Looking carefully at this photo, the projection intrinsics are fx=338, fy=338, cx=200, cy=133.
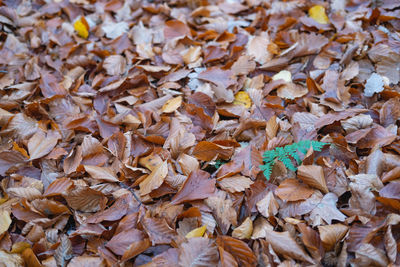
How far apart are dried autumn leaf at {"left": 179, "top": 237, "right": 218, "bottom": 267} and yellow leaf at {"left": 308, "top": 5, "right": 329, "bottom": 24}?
6.07 ft

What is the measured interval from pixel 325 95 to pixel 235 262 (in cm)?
112

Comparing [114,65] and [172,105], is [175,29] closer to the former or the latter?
[114,65]

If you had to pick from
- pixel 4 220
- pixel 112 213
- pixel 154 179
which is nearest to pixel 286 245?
pixel 154 179

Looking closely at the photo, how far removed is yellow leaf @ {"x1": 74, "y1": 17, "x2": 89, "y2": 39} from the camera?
2.60 metres

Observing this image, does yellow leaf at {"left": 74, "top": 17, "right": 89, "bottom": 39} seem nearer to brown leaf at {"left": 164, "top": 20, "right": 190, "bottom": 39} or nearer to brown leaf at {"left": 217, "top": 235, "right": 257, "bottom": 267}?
brown leaf at {"left": 164, "top": 20, "right": 190, "bottom": 39}

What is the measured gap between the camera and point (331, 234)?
4.59 ft

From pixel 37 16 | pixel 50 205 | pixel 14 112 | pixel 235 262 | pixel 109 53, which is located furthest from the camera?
pixel 37 16

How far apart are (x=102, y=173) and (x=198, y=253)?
0.64 metres

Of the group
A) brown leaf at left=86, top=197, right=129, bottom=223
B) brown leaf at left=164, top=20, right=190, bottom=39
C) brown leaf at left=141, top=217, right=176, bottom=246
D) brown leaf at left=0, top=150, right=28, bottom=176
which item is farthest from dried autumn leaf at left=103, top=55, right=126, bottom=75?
brown leaf at left=141, top=217, right=176, bottom=246

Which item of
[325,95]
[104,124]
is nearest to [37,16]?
[104,124]

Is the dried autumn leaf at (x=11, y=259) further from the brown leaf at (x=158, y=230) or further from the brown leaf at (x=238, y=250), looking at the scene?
the brown leaf at (x=238, y=250)

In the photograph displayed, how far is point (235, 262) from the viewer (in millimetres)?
1396

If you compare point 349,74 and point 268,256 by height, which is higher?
point 349,74

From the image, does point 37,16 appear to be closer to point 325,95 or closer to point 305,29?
point 305,29
